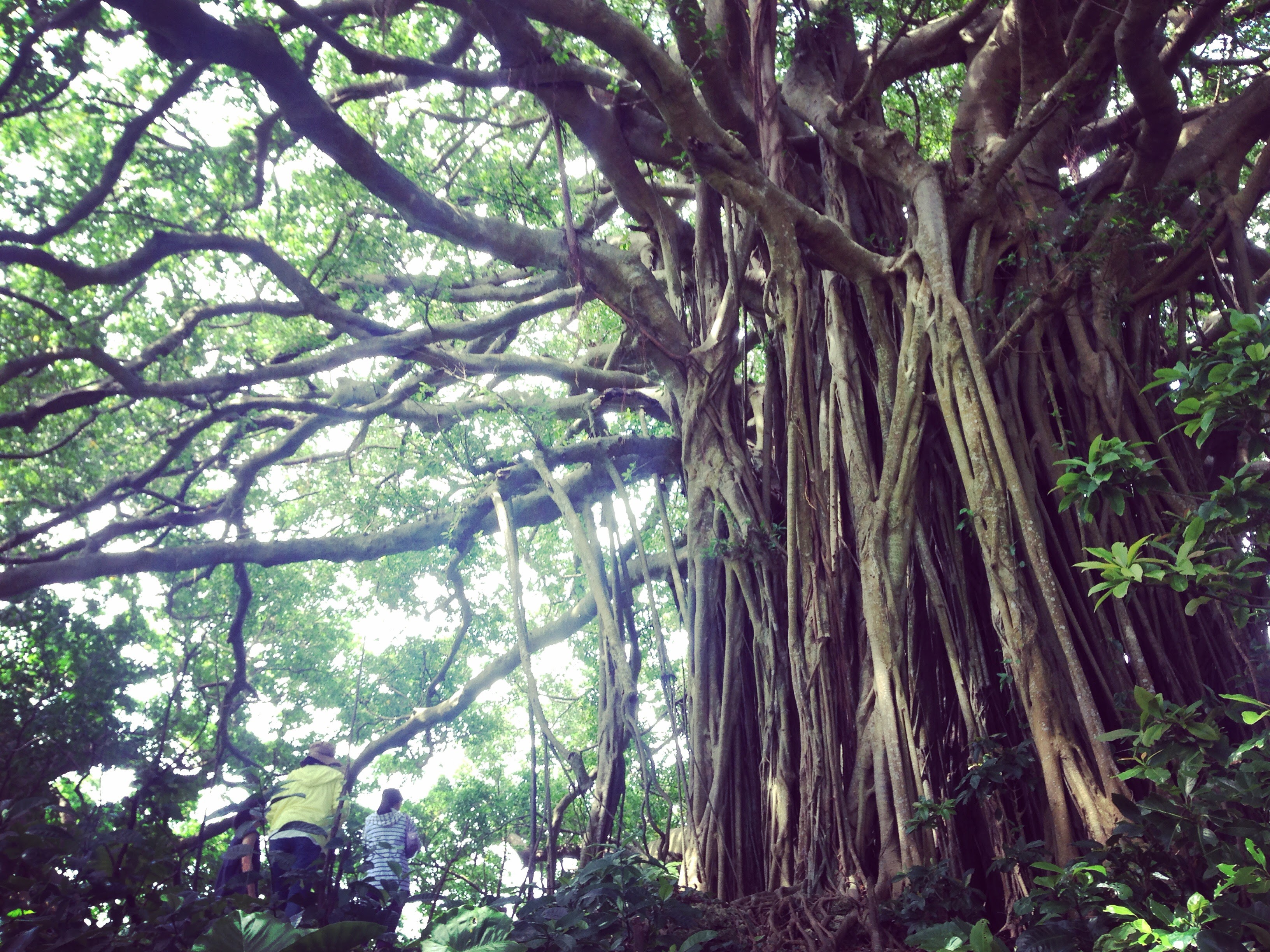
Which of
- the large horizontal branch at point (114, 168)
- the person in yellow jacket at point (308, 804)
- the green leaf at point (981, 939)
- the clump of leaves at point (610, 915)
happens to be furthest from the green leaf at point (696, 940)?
the large horizontal branch at point (114, 168)

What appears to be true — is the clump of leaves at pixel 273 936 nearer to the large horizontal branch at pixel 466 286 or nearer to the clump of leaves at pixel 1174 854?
the clump of leaves at pixel 1174 854

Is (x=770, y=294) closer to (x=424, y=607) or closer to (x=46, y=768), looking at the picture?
(x=46, y=768)

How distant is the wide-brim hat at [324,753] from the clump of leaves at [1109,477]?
3.15 meters

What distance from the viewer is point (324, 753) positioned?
12.1 feet

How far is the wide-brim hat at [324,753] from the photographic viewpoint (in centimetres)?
362

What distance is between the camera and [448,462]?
5.08 meters

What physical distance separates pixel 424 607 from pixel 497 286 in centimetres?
268

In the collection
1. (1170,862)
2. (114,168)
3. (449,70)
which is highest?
(449,70)

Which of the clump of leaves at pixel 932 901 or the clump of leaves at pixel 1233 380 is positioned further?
the clump of leaves at pixel 932 901

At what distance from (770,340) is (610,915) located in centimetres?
283

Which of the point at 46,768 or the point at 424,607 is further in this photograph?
the point at 424,607

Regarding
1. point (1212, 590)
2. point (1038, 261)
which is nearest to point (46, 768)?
point (1212, 590)

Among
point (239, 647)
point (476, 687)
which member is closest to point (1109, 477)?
point (239, 647)

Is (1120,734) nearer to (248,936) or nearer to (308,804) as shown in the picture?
(248,936)
